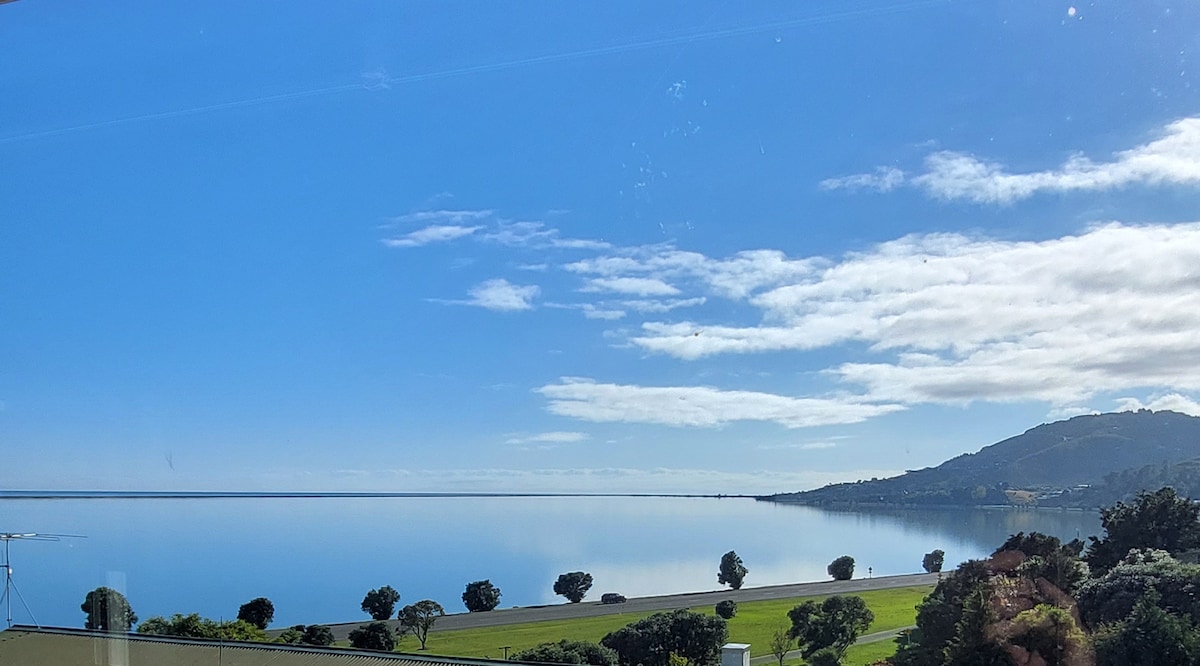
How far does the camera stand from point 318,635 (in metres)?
3.37

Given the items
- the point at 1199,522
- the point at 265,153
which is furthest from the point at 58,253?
the point at 1199,522

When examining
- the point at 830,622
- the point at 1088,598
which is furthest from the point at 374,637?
the point at 1088,598

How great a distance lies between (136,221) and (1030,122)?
3.00 metres

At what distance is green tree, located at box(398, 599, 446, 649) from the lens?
10.9 ft

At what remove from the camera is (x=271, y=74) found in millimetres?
3105

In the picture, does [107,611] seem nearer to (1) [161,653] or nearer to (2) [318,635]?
(1) [161,653]

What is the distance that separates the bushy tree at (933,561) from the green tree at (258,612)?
89.2 inches

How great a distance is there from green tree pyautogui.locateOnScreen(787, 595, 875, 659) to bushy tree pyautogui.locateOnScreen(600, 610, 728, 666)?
0.27m

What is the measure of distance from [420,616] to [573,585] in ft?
1.84

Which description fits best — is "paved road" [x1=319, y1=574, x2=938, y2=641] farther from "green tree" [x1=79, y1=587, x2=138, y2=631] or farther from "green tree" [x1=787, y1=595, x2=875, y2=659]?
"green tree" [x1=79, y1=587, x2=138, y2=631]

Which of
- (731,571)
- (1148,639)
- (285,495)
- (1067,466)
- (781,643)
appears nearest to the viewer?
(1148,639)

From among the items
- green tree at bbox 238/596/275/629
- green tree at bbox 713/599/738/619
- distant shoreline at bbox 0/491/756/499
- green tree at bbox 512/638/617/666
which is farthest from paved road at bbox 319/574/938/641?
distant shoreline at bbox 0/491/756/499

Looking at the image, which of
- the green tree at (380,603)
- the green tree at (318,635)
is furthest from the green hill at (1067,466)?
the green tree at (318,635)

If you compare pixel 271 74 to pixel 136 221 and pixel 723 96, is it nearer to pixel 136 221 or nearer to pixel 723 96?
pixel 136 221
